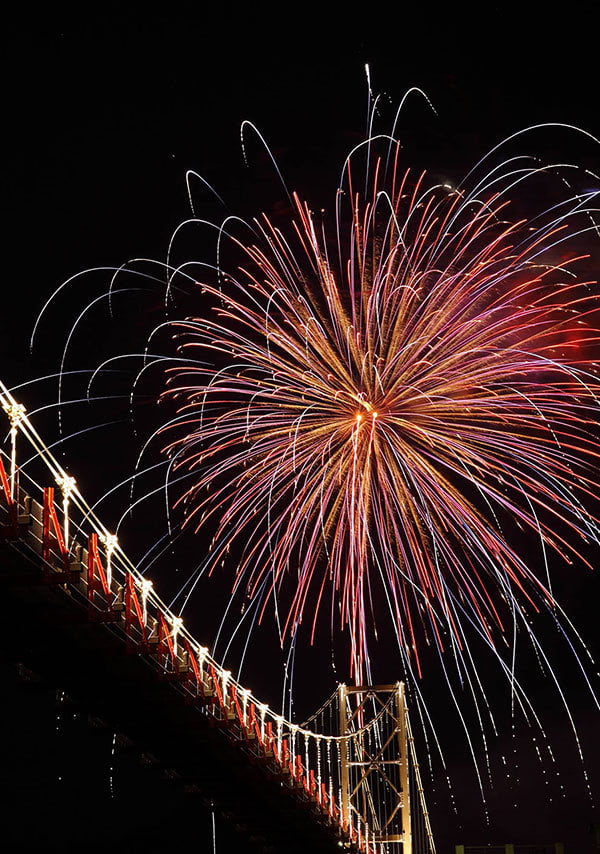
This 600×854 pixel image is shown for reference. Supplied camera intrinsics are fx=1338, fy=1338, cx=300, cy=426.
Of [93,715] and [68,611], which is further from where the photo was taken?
[93,715]

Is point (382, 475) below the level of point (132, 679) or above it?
above

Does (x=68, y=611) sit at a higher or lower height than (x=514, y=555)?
lower

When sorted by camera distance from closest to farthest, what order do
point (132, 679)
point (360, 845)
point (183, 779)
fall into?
point (132, 679) → point (183, 779) → point (360, 845)

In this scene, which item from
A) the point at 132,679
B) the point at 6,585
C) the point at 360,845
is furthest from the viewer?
the point at 360,845

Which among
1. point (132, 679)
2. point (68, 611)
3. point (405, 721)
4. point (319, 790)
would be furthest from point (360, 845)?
point (68, 611)

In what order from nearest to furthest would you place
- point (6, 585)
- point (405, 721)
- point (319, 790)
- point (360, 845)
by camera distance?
1. point (6, 585)
2. point (319, 790)
3. point (360, 845)
4. point (405, 721)

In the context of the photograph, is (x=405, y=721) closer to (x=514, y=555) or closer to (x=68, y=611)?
(x=514, y=555)

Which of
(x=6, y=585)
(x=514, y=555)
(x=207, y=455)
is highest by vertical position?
(x=207, y=455)

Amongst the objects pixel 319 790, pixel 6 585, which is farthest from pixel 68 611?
pixel 319 790

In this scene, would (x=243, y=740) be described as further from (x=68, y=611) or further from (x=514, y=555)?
(x=68, y=611)
